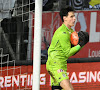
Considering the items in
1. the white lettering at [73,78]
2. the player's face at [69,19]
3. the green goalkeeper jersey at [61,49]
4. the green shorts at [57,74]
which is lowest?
the white lettering at [73,78]

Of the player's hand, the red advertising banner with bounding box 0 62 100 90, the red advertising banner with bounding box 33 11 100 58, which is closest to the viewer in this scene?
the player's hand

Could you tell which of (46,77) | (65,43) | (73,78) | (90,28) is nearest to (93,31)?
(90,28)

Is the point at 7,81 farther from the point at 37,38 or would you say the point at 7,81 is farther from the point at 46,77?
the point at 37,38

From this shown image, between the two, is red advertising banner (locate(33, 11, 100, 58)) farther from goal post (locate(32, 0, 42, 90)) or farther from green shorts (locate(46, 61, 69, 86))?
goal post (locate(32, 0, 42, 90))

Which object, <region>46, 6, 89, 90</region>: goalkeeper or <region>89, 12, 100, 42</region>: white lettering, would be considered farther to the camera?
<region>89, 12, 100, 42</region>: white lettering

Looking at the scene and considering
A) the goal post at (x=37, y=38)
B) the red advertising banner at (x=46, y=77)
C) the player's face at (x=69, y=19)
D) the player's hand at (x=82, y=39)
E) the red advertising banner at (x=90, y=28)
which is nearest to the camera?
the goal post at (x=37, y=38)

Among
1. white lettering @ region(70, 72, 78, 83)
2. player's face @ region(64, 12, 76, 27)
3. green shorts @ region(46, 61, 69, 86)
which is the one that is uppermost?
player's face @ region(64, 12, 76, 27)

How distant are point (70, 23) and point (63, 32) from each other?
27cm

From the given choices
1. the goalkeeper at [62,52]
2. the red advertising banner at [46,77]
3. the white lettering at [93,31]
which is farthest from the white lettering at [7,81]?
the white lettering at [93,31]

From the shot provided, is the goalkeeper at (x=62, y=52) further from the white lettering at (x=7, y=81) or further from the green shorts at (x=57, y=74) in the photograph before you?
the white lettering at (x=7, y=81)

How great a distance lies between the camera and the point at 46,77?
8.41m

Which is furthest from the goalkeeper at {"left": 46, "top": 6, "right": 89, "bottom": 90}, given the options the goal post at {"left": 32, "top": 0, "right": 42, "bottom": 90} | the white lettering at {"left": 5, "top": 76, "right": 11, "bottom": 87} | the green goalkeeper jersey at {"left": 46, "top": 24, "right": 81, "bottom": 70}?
the white lettering at {"left": 5, "top": 76, "right": 11, "bottom": 87}

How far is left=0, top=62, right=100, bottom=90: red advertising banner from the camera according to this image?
8.21 meters

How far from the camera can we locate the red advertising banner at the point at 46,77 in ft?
26.9
